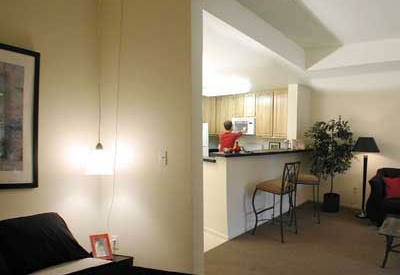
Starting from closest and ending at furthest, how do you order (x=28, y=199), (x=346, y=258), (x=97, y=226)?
1. (x=28, y=199)
2. (x=97, y=226)
3. (x=346, y=258)

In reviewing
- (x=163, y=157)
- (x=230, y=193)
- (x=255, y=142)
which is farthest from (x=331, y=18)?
(x=255, y=142)

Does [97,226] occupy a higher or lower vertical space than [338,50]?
lower

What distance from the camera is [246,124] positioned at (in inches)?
247

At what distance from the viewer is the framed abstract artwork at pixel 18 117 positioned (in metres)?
2.12

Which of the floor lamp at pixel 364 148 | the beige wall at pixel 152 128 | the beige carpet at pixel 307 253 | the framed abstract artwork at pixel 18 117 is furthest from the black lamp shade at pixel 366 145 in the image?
the framed abstract artwork at pixel 18 117

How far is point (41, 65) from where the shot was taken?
236 centimetres

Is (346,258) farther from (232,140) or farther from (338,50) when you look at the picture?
(338,50)

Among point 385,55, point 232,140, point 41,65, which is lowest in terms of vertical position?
point 232,140

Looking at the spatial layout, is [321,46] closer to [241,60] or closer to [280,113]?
[241,60]

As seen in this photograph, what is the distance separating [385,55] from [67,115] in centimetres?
434

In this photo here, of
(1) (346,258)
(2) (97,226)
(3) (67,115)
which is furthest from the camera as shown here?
(1) (346,258)

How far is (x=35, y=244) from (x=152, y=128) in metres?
1.19

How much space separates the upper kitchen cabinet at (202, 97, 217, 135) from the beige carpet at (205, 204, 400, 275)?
340 centimetres

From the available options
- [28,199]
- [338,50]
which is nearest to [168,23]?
[28,199]
